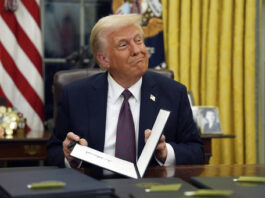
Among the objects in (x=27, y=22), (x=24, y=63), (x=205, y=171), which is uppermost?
(x=27, y=22)

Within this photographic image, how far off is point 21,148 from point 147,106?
124 centimetres

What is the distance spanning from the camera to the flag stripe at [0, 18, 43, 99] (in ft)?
12.1

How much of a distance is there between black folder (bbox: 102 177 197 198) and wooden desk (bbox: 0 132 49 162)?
5.90 ft

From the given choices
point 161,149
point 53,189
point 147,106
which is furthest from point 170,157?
point 53,189

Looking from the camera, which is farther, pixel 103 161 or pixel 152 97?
pixel 152 97

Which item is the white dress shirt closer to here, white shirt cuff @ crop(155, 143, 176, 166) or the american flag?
white shirt cuff @ crop(155, 143, 176, 166)

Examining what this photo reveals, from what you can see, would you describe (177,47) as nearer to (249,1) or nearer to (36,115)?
(249,1)

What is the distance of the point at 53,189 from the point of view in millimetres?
1158

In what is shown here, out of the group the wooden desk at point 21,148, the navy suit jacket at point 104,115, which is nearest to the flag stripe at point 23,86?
the wooden desk at point 21,148

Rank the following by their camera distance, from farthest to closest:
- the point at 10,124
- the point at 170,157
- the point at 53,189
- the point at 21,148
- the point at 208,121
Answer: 1. the point at 208,121
2. the point at 10,124
3. the point at 21,148
4. the point at 170,157
5. the point at 53,189

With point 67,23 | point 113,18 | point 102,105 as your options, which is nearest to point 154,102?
point 102,105

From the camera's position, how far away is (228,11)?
3887 millimetres

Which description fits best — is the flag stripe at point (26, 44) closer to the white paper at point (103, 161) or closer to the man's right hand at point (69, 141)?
the man's right hand at point (69, 141)

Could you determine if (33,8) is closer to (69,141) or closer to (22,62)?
(22,62)
